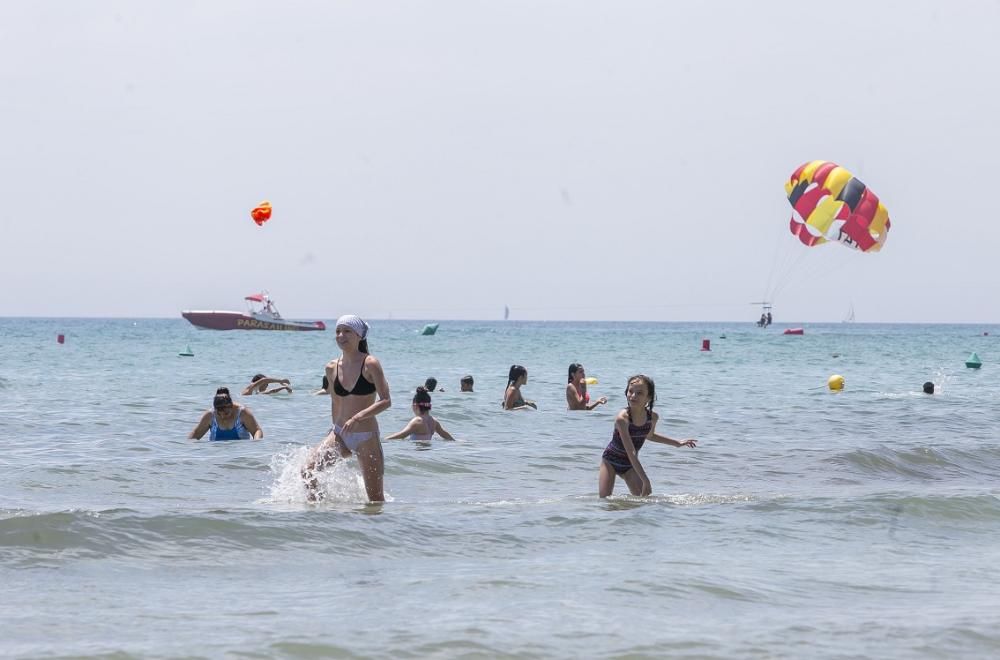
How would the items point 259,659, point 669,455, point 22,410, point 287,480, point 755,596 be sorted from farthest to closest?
1. point 22,410
2. point 669,455
3. point 287,480
4. point 755,596
5. point 259,659

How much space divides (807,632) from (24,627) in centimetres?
402

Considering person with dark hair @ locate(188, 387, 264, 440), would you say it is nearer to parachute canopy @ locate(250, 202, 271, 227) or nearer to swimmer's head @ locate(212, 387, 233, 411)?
swimmer's head @ locate(212, 387, 233, 411)

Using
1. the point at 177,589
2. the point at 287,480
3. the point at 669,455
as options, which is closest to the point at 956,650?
the point at 177,589

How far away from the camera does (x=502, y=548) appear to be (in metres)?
8.60

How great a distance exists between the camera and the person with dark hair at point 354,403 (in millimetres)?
9375

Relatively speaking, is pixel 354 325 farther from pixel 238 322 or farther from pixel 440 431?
pixel 238 322

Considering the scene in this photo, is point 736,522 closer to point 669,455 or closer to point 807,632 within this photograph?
point 807,632

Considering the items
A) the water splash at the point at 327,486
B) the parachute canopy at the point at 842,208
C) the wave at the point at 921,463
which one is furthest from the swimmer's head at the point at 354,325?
the parachute canopy at the point at 842,208

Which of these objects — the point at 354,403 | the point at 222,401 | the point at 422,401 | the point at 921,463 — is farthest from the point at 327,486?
the point at 921,463

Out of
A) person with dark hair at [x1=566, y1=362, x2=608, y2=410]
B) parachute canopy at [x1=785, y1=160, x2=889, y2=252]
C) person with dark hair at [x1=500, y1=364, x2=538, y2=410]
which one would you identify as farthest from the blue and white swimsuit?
parachute canopy at [x1=785, y1=160, x2=889, y2=252]

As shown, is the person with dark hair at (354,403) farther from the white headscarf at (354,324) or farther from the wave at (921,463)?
the wave at (921,463)

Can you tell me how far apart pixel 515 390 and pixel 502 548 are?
40.5 ft

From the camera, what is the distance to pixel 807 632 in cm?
623

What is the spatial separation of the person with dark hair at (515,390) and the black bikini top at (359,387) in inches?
406
